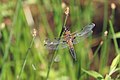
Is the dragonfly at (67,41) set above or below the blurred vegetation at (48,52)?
above

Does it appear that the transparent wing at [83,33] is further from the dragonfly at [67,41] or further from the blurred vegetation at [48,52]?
the blurred vegetation at [48,52]

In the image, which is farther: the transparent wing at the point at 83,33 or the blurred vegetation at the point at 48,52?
the blurred vegetation at the point at 48,52

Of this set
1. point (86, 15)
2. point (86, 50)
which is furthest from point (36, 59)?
point (86, 15)

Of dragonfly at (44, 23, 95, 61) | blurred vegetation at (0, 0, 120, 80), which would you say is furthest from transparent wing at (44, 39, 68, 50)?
blurred vegetation at (0, 0, 120, 80)

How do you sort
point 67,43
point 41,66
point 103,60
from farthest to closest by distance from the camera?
1. point 41,66
2. point 103,60
3. point 67,43

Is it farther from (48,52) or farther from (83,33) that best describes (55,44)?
(48,52)

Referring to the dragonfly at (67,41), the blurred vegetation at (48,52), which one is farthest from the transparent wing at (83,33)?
the blurred vegetation at (48,52)

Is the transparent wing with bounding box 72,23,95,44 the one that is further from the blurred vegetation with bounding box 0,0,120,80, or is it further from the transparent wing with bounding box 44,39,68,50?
the blurred vegetation with bounding box 0,0,120,80

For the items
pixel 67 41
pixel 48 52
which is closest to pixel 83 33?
pixel 67 41

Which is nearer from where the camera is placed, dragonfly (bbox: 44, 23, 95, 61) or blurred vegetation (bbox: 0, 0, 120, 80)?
dragonfly (bbox: 44, 23, 95, 61)

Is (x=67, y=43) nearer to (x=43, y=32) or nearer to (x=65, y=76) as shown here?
(x=65, y=76)

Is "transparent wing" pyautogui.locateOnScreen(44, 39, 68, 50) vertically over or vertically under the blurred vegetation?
over
